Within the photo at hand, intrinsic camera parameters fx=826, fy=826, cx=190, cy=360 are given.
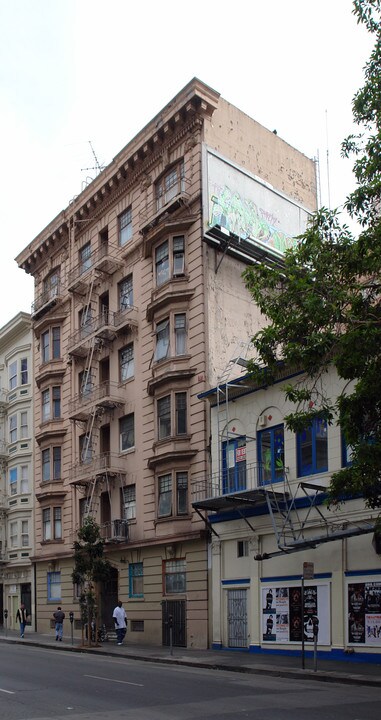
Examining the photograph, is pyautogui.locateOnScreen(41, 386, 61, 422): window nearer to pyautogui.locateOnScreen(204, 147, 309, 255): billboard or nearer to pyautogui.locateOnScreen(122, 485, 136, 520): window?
pyautogui.locateOnScreen(122, 485, 136, 520): window

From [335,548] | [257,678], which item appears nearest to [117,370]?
[335,548]

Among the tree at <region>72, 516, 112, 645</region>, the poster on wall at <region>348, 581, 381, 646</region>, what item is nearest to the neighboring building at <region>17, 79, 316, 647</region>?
the tree at <region>72, 516, 112, 645</region>

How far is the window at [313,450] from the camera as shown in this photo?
82.7 feet

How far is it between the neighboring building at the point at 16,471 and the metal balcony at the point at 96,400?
26.2 ft

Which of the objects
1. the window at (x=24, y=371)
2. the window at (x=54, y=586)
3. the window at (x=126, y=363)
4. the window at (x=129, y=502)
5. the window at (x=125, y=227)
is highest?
the window at (x=125, y=227)

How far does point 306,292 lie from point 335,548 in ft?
37.8

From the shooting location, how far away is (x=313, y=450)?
25.6 metres

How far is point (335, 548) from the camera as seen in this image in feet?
79.7

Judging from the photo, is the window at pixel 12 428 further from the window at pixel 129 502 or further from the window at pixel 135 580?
the window at pixel 135 580

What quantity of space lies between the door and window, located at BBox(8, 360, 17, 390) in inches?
943

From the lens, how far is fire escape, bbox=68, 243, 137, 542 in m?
35.8

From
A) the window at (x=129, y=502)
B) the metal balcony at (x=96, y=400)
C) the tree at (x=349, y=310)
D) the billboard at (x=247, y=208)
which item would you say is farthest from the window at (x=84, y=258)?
the tree at (x=349, y=310)

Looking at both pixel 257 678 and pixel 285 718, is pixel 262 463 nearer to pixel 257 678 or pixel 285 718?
pixel 257 678

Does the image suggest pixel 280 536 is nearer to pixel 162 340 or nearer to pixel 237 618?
pixel 237 618
